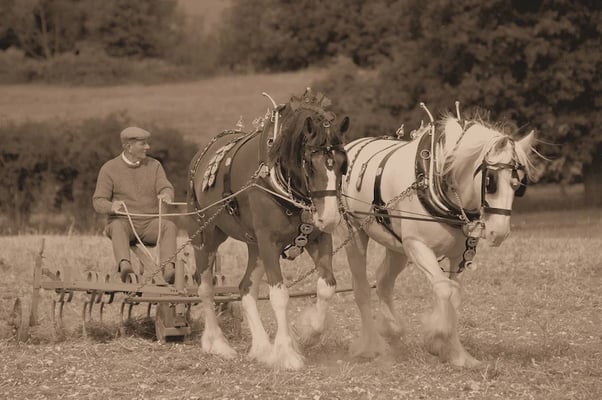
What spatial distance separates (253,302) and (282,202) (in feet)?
3.82

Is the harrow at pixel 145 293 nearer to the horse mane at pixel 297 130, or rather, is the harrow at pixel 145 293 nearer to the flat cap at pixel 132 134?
the flat cap at pixel 132 134

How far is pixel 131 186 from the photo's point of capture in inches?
406

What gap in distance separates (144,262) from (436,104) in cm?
1846

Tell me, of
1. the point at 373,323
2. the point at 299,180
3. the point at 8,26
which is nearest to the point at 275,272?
the point at 299,180

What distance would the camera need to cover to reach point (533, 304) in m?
11.7

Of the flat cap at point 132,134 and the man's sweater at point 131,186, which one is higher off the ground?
the flat cap at point 132,134

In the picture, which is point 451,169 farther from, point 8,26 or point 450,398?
point 8,26

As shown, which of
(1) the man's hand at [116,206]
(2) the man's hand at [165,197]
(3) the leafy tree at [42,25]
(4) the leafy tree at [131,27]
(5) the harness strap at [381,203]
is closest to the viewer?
(5) the harness strap at [381,203]

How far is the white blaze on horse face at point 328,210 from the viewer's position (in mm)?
7691

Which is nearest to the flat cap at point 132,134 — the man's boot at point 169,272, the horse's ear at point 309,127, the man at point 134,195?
the man at point 134,195

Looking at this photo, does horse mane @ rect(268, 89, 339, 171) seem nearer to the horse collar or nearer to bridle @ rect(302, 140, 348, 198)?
bridle @ rect(302, 140, 348, 198)

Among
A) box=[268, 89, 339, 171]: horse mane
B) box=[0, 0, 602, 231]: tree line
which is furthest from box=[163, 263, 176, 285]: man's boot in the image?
box=[0, 0, 602, 231]: tree line

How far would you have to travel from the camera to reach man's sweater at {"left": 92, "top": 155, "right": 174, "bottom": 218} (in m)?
10.3

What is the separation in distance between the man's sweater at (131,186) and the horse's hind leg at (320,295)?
2.48 meters
